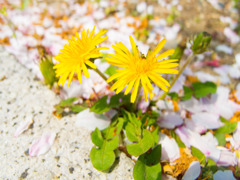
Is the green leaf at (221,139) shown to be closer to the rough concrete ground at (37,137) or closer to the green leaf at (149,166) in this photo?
the green leaf at (149,166)

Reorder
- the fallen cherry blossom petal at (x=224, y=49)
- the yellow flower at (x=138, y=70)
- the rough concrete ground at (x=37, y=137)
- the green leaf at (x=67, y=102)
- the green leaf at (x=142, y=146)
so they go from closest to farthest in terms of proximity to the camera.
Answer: the yellow flower at (x=138, y=70) → the green leaf at (x=142, y=146) → the rough concrete ground at (x=37, y=137) → the green leaf at (x=67, y=102) → the fallen cherry blossom petal at (x=224, y=49)

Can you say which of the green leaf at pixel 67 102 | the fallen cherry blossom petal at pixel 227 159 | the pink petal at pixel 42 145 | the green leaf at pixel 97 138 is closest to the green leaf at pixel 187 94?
the fallen cherry blossom petal at pixel 227 159

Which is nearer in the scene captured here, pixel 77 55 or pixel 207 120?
pixel 77 55

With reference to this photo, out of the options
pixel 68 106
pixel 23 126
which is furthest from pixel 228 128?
pixel 23 126

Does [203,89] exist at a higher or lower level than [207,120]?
higher

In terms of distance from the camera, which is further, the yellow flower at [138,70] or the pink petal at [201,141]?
the pink petal at [201,141]

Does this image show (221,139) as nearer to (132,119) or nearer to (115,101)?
(132,119)

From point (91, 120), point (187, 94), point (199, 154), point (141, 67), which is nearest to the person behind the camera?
point (141, 67)
